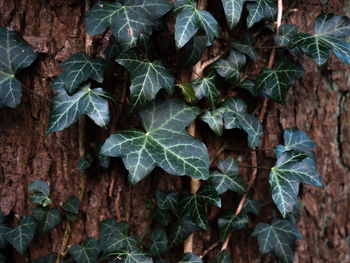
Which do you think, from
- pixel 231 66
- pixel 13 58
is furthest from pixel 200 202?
pixel 13 58

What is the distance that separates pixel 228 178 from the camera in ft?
3.34

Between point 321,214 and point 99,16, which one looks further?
point 321,214

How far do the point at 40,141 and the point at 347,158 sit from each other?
3.93 ft

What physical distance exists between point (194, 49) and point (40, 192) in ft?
2.29

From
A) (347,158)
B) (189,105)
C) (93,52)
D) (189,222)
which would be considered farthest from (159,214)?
(347,158)

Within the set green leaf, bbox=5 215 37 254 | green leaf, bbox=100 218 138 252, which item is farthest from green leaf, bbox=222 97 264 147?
green leaf, bbox=5 215 37 254

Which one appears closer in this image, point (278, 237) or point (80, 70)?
point (80, 70)

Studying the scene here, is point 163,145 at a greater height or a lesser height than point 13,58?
lesser

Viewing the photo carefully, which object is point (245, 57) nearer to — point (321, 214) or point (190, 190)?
point (190, 190)

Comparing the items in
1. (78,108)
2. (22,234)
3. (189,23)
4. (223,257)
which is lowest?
(223,257)

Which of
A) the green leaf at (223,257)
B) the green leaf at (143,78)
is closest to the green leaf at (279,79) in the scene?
the green leaf at (143,78)

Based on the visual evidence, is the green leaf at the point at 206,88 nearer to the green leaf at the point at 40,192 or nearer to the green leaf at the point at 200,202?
the green leaf at the point at 200,202

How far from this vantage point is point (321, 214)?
1206 mm

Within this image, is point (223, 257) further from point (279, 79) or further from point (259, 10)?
point (259, 10)
